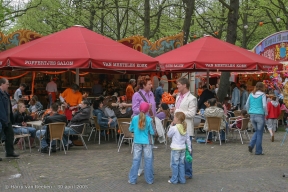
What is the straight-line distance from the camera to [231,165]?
8844mm

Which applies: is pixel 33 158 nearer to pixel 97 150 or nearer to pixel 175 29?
pixel 97 150

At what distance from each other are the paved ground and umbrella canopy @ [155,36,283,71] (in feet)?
9.80

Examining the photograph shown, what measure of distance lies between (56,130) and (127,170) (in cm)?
239

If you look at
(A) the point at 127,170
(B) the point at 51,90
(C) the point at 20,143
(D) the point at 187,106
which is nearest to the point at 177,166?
(D) the point at 187,106

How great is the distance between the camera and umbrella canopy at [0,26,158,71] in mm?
10930

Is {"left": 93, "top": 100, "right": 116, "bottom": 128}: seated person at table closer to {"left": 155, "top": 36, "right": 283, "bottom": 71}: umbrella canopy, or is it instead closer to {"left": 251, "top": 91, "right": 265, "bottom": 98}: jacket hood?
A: {"left": 155, "top": 36, "right": 283, "bottom": 71}: umbrella canopy

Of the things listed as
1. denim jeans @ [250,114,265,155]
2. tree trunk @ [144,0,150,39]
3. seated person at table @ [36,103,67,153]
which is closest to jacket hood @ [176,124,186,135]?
denim jeans @ [250,114,265,155]

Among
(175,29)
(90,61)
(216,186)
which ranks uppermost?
(175,29)

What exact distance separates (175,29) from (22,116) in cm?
2357

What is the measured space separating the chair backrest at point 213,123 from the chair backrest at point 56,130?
4.08 m

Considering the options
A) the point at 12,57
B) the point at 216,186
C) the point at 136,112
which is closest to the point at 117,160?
the point at 136,112

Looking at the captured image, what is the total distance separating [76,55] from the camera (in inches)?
438

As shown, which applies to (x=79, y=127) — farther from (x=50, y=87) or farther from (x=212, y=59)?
(x=50, y=87)

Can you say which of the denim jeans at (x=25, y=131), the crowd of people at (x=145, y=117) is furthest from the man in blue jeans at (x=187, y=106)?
the denim jeans at (x=25, y=131)
